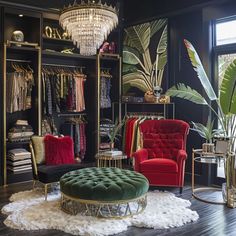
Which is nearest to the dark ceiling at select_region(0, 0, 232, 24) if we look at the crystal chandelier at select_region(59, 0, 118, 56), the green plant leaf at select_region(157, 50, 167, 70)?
the green plant leaf at select_region(157, 50, 167, 70)

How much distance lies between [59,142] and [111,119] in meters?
2.16

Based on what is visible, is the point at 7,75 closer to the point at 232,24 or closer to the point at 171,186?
the point at 171,186

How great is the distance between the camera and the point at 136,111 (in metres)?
7.18

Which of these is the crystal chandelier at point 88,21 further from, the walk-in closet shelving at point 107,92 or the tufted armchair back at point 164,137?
the walk-in closet shelving at point 107,92

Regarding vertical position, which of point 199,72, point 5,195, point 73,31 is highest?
point 73,31

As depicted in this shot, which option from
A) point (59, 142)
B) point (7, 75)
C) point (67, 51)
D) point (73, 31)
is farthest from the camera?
point (67, 51)

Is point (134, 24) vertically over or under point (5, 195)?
over

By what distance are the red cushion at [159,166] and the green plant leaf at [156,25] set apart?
2872 mm

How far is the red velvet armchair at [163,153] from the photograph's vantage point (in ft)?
16.8

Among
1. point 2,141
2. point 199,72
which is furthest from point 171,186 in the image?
point 2,141

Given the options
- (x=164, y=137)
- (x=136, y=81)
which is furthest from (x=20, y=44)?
(x=164, y=137)

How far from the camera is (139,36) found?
7031 mm

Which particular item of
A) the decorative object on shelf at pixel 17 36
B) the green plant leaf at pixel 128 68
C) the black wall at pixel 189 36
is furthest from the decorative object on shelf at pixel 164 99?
the decorative object on shelf at pixel 17 36

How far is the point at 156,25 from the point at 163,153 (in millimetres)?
2682
